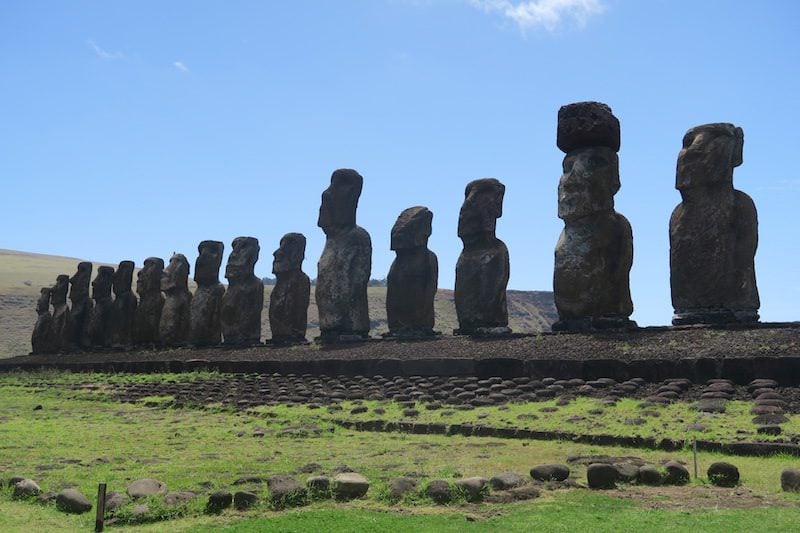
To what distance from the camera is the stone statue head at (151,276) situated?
2990cm

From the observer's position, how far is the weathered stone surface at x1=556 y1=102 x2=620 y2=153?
16.2 m

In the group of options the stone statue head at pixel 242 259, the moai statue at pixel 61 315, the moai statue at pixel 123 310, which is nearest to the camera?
the stone statue head at pixel 242 259

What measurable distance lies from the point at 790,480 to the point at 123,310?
28375mm

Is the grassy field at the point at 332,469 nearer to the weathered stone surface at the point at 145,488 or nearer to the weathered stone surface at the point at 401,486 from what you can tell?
the weathered stone surface at the point at 401,486

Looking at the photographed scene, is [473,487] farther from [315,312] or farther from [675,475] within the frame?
[315,312]

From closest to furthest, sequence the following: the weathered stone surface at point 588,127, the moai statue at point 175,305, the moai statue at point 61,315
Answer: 1. the weathered stone surface at point 588,127
2. the moai statue at point 175,305
3. the moai statue at point 61,315

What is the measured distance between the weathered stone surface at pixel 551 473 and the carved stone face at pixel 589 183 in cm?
950

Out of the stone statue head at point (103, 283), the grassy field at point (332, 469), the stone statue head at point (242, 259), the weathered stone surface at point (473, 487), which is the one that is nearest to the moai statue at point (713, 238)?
the grassy field at point (332, 469)

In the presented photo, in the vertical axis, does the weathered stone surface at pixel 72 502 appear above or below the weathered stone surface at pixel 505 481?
below

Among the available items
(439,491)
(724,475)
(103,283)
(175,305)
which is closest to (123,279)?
(103,283)

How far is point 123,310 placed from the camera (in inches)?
1245

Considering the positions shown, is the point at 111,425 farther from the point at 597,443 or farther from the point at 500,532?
the point at 500,532

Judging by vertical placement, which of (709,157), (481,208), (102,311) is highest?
(709,157)

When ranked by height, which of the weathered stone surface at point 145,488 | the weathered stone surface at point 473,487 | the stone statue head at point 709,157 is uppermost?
the stone statue head at point 709,157
